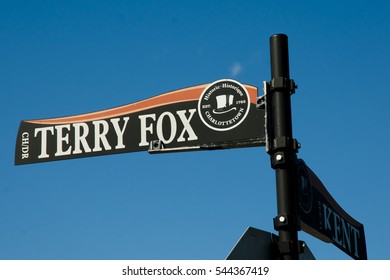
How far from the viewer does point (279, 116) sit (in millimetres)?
5484

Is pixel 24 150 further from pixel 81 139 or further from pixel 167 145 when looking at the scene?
pixel 167 145

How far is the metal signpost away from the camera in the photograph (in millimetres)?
5301

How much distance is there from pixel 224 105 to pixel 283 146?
30.4 inches

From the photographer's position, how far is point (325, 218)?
645 centimetres

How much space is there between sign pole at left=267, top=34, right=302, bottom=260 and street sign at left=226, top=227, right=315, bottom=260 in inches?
2.5

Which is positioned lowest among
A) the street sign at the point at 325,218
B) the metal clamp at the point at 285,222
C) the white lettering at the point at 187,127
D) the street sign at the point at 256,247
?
the street sign at the point at 256,247

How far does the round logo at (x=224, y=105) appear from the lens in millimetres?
5801

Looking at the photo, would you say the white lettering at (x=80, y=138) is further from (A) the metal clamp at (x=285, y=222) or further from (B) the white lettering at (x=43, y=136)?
(A) the metal clamp at (x=285, y=222)

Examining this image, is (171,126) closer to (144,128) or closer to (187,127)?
(187,127)

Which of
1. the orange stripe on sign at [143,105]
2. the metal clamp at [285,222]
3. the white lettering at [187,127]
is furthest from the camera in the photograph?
the orange stripe on sign at [143,105]

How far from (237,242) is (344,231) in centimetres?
277

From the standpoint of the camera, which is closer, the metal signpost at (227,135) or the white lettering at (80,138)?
the metal signpost at (227,135)

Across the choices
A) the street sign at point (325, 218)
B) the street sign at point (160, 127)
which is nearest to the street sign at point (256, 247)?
the street sign at point (325, 218)

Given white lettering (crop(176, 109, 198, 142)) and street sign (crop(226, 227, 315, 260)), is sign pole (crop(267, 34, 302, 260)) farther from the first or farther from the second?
white lettering (crop(176, 109, 198, 142))
